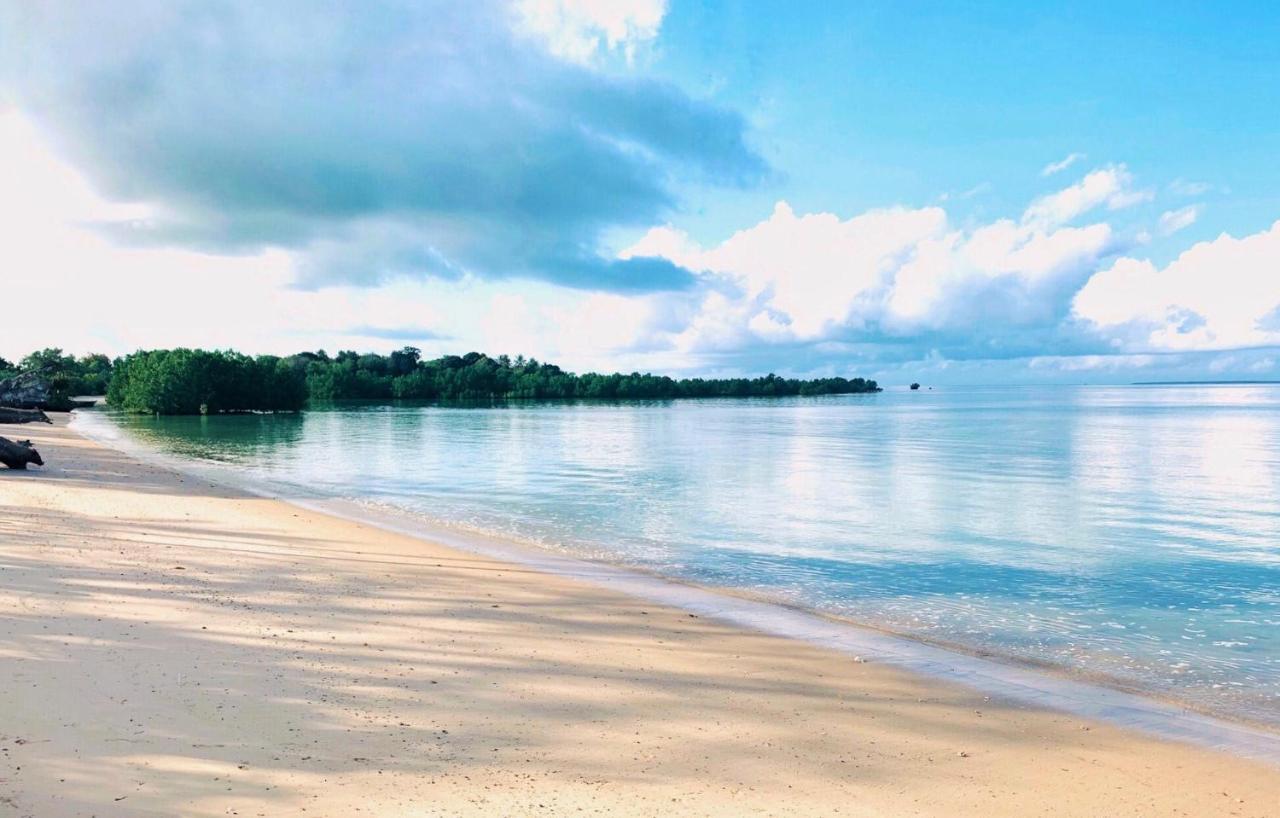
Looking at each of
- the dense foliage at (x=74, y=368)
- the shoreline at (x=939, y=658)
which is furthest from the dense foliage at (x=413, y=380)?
the shoreline at (x=939, y=658)

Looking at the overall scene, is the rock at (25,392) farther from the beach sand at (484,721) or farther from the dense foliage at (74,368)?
the beach sand at (484,721)

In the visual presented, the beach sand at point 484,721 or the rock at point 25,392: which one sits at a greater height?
the rock at point 25,392

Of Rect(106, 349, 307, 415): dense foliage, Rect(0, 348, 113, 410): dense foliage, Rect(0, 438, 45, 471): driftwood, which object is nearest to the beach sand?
Rect(0, 438, 45, 471): driftwood

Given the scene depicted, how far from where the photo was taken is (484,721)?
658 centimetres

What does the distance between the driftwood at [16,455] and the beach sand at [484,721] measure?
59.5 feet

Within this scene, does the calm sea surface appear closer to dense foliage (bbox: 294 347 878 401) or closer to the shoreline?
the shoreline

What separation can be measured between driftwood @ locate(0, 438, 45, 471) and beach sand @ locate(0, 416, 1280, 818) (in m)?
18.1

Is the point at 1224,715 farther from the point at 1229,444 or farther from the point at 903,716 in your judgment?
the point at 1229,444

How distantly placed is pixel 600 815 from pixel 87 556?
34.8ft

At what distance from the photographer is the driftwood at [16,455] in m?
25.8

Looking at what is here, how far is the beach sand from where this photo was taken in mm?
5289

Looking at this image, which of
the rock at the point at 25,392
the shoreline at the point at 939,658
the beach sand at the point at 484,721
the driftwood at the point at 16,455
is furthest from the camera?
the rock at the point at 25,392

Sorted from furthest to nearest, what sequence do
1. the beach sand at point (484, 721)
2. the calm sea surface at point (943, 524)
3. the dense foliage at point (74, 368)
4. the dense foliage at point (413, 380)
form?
the dense foliage at point (413, 380)
the dense foliage at point (74, 368)
the calm sea surface at point (943, 524)
the beach sand at point (484, 721)

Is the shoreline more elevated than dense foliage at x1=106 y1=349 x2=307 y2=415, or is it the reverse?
dense foliage at x1=106 y1=349 x2=307 y2=415
